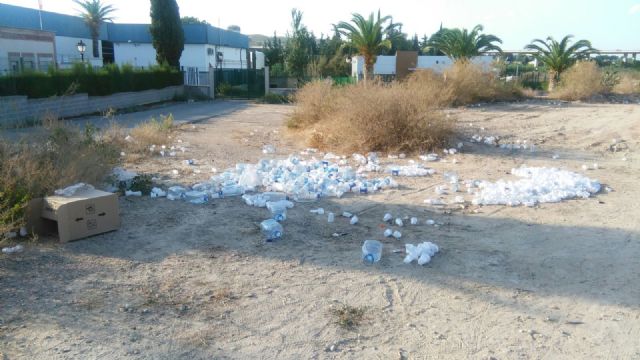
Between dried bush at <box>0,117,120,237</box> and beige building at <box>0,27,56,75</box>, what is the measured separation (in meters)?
22.0

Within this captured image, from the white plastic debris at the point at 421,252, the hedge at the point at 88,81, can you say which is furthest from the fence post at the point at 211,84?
the white plastic debris at the point at 421,252

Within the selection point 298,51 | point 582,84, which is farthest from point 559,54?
point 298,51

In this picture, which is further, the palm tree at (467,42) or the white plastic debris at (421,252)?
the palm tree at (467,42)

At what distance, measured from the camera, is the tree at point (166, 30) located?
2703cm

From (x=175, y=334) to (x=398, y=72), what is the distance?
88.2ft

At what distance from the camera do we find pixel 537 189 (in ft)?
23.6

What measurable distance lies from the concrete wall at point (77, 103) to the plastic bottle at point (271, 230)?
312 inches

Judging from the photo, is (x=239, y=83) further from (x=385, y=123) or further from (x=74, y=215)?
(x=74, y=215)

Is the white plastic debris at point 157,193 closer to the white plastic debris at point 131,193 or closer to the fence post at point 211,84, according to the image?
the white plastic debris at point 131,193

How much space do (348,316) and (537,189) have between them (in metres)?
4.42

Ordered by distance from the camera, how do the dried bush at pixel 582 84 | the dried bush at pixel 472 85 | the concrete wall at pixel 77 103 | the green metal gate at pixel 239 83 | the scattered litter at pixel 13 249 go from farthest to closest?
1. the green metal gate at pixel 239 83
2. the dried bush at pixel 582 84
3. the dried bush at pixel 472 85
4. the concrete wall at pixel 77 103
5. the scattered litter at pixel 13 249

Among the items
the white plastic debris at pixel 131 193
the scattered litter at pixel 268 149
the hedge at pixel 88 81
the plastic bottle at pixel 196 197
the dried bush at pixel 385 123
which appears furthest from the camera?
the hedge at pixel 88 81

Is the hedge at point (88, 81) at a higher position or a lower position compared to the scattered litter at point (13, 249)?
higher

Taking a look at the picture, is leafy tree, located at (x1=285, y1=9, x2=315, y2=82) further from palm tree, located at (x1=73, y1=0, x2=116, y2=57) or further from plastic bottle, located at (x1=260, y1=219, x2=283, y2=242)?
plastic bottle, located at (x1=260, y1=219, x2=283, y2=242)
